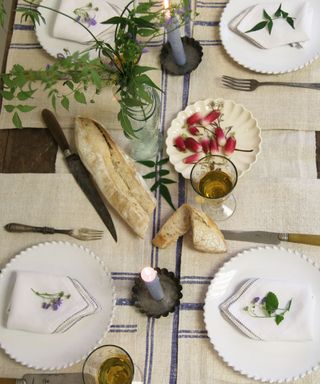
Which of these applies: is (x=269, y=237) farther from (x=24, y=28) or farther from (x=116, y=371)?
(x=24, y=28)

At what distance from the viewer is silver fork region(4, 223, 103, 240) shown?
45.4 inches

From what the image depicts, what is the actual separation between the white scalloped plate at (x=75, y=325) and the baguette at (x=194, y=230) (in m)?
0.15

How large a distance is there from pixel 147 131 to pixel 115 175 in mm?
126

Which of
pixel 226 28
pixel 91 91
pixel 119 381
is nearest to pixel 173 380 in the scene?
pixel 119 381

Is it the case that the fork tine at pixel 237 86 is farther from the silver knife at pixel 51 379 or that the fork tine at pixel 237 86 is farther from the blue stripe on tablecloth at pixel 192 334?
the silver knife at pixel 51 379

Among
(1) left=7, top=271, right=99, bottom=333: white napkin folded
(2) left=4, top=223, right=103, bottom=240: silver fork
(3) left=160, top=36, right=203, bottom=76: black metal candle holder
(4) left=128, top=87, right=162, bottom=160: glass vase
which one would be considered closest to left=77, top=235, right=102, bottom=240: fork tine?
(2) left=4, top=223, right=103, bottom=240: silver fork

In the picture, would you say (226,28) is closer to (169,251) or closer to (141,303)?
(169,251)

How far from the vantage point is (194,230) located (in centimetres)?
109

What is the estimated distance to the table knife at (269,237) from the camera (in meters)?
1.08

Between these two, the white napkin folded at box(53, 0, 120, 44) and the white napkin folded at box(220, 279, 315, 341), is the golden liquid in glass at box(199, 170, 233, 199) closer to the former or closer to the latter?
the white napkin folded at box(220, 279, 315, 341)

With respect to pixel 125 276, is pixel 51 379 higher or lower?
lower

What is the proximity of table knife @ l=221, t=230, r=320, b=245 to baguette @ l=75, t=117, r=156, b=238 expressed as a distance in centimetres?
19

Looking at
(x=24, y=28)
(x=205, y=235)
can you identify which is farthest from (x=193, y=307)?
(x=24, y=28)

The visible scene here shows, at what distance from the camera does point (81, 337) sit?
106 cm
